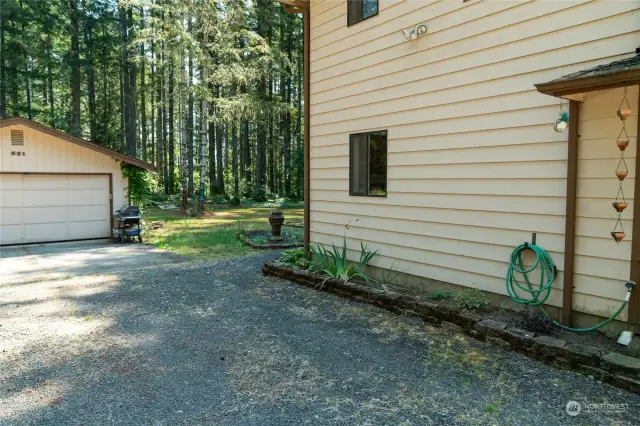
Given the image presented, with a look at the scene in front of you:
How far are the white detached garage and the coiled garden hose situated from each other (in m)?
10.2

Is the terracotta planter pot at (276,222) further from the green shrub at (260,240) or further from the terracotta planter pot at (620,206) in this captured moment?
the terracotta planter pot at (620,206)

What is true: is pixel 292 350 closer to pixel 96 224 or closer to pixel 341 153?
pixel 341 153

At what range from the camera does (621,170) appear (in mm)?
3426

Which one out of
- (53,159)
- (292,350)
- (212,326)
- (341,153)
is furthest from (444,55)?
(53,159)

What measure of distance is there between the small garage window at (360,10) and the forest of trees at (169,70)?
1075cm

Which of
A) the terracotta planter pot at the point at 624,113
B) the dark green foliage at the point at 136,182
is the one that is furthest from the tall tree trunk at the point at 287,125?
the terracotta planter pot at the point at 624,113

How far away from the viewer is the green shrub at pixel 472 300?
14.3 feet

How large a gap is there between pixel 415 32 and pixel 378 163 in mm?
1744

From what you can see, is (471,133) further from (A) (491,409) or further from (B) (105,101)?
(B) (105,101)

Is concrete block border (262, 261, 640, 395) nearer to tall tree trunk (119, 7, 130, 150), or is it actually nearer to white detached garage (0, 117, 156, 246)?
white detached garage (0, 117, 156, 246)

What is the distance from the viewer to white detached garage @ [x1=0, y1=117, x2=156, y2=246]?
10234 millimetres

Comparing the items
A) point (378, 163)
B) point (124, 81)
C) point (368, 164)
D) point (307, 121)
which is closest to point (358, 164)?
point (368, 164)

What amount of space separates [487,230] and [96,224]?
35.4 feet

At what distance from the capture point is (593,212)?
3613mm
